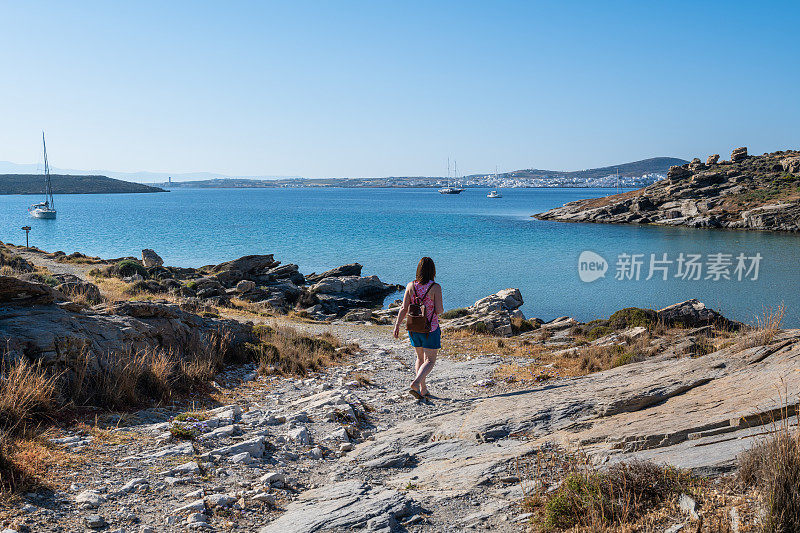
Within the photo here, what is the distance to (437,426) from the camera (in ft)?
26.1

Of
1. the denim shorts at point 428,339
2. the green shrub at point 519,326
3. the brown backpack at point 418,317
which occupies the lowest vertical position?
the green shrub at point 519,326

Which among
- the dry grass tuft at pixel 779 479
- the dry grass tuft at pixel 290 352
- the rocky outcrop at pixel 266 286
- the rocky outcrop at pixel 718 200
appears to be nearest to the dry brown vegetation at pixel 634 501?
the dry grass tuft at pixel 779 479

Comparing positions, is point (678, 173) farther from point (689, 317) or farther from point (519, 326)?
point (689, 317)

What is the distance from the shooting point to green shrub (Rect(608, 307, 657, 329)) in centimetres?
1759

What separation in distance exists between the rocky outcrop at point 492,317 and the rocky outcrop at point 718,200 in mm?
71696

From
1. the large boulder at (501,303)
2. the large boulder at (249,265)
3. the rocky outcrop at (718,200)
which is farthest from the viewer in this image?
the rocky outcrop at (718,200)

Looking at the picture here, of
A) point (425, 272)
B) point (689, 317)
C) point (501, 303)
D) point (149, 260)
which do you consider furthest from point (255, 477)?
point (149, 260)

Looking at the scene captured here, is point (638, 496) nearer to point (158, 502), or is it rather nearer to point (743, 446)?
point (743, 446)

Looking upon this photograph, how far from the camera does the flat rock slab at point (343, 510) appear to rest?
506 centimetres

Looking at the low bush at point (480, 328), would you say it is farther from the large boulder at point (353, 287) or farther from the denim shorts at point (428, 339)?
the large boulder at point (353, 287)

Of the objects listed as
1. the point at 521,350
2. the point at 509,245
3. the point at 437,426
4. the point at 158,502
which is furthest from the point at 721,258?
the point at 158,502

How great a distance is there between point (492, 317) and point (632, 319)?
19.3 feet

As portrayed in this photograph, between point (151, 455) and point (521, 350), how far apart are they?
497 inches

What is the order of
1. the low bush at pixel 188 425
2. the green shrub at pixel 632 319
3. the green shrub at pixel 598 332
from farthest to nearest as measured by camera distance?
1. the green shrub at pixel 598 332
2. the green shrub at pixel 632 319
3. the low bush at pixel 188 425
